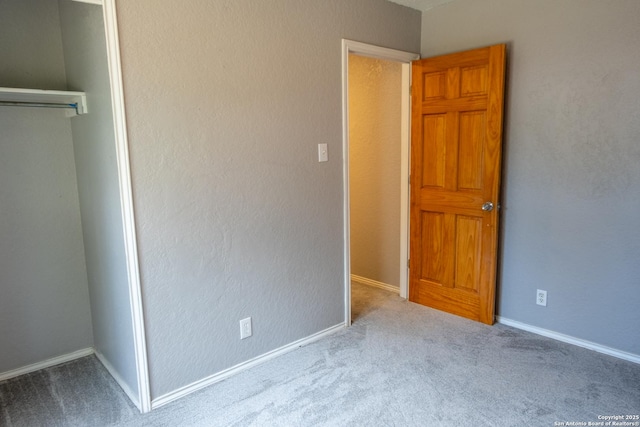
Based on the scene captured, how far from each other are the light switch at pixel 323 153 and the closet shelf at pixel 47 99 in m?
1.43

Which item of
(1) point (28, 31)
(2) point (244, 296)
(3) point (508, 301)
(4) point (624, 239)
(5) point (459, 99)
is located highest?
(1) point (28, 31)

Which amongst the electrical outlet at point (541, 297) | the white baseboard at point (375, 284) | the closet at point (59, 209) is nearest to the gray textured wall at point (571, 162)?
the electrical outlet at point (541, 297)

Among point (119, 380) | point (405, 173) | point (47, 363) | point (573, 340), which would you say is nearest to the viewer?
point (119, 380)

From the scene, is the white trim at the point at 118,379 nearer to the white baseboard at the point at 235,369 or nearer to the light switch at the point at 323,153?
the white baseboard at the point at 235,369

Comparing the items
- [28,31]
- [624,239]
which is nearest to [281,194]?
[28,31]

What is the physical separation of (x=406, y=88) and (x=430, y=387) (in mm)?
2345

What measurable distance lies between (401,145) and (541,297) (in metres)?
1.63

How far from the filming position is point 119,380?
2.47m

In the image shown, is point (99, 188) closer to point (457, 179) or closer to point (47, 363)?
point (47, 363)

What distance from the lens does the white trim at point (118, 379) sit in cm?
228

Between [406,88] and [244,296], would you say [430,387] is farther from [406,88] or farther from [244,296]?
[406,88]

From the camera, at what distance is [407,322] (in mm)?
3256

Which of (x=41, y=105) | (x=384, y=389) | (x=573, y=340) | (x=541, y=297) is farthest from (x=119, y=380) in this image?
(x=573, y=340)

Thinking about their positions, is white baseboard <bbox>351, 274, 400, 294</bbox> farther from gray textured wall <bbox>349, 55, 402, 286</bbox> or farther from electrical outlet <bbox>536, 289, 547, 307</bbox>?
electrical outlet <bbox>536, 289, 547, 307</bbox>
